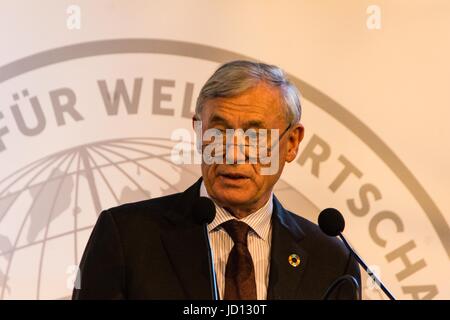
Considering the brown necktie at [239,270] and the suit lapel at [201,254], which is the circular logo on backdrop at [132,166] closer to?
the suit lapel at [201,254]

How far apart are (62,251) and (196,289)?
3.35 feet

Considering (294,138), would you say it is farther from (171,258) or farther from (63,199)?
(63,199)

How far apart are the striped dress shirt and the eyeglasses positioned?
0.18m

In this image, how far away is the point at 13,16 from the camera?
10.2 ft

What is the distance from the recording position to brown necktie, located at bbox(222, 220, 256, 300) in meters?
2.13

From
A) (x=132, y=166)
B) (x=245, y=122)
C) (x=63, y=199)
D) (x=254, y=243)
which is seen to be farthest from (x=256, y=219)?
(x=63, y=199)

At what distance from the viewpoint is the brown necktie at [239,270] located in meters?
2.13

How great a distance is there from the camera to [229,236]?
227 centimetres

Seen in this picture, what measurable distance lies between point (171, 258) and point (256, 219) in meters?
0.31

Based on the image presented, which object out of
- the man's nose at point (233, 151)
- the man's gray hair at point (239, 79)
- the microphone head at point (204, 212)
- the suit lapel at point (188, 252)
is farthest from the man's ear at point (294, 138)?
the microphone head at point (204, 212)

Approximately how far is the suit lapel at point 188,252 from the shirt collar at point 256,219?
58 mm

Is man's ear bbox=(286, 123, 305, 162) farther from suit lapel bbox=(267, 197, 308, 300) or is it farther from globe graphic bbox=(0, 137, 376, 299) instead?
globe graphic bbox=(0, 137, 376, 299)

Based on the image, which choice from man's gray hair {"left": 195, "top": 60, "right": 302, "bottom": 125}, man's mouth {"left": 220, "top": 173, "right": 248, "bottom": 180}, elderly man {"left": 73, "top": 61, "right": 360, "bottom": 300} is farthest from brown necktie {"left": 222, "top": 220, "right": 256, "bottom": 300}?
man's gray hair {"left": 195, "top": 60, "right": 302, "bottom": 125}
